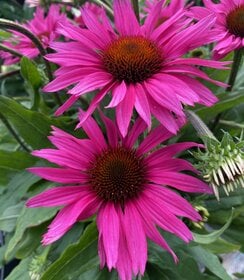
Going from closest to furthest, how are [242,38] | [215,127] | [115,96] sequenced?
[115,96] < [242,38] < [215,127]

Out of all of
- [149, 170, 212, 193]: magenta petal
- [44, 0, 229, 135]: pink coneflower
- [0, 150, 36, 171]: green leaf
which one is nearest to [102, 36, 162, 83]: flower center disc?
[44, 0, 229, 135]: pink coneflower

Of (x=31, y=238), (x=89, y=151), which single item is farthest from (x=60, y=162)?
(x=31, y=238)

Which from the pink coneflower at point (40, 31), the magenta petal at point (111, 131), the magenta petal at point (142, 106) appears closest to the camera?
the magenta petal at point (142, 106)

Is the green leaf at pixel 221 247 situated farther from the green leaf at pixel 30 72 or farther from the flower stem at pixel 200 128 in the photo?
the green leaf at pixel 30 72

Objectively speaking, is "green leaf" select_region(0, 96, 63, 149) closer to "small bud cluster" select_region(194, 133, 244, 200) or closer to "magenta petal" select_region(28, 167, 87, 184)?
"magenta petal" select_region(28, 167, 87, 184)

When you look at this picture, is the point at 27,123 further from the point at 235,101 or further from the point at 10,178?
the point at 235,101

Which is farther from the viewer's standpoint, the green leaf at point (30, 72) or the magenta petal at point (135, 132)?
the green leaf at point (30, 72)

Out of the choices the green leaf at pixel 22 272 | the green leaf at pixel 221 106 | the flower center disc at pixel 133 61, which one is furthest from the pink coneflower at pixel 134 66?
the green leaf at pixel 22 272
